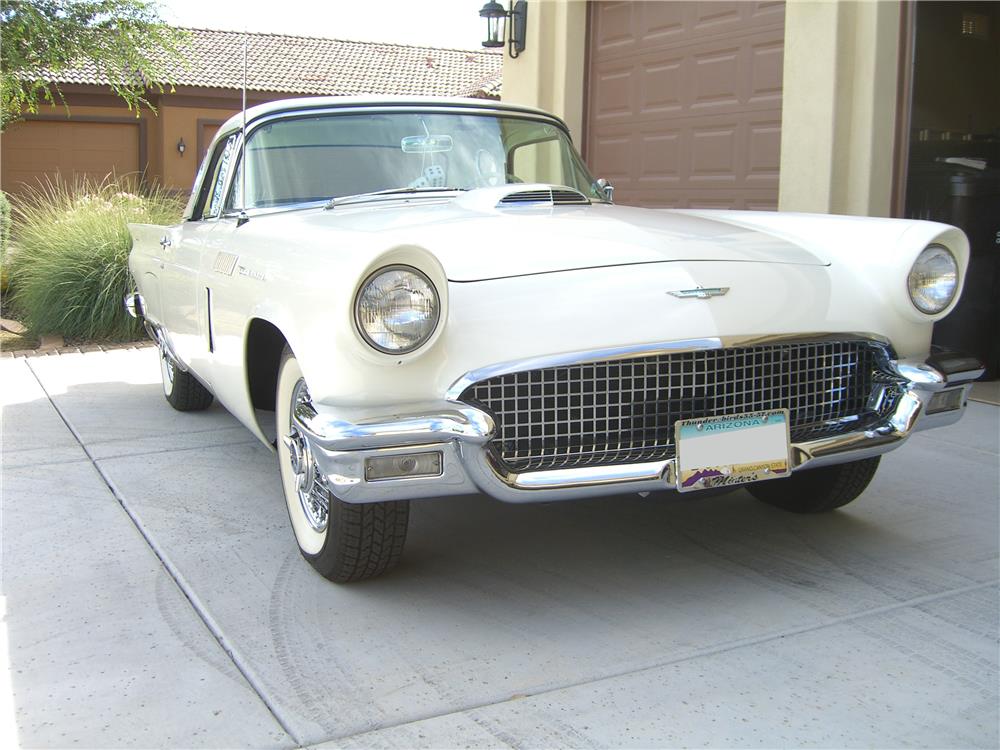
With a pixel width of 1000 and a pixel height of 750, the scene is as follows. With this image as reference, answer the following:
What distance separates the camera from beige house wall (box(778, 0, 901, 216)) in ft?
20.6

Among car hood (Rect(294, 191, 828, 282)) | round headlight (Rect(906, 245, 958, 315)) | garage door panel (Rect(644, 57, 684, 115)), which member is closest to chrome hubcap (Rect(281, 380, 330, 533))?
car hood (Rect(294, 191, 828, 282))

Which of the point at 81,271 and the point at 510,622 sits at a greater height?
the point at 81,271

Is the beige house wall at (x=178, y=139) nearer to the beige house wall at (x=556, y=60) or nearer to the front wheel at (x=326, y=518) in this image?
the beige house wall at (x=556, y=60)

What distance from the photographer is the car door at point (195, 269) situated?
13.2 ft

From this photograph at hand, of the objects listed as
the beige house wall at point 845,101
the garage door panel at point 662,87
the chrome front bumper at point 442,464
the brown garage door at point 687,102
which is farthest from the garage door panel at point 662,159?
the chrome front bumper at point 442,464

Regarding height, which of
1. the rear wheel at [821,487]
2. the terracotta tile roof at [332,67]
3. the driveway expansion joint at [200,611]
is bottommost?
the driveway expansion joint at [200,611]

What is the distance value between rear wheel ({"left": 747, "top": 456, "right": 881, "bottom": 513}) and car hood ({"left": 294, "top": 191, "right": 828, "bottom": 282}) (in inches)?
31.3

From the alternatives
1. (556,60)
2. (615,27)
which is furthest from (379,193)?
(556,60)

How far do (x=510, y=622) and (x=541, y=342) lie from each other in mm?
809

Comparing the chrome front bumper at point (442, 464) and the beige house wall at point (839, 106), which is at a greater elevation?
the beige house wall at point (839, 106)

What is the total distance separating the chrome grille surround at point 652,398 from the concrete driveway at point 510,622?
1.03 ft

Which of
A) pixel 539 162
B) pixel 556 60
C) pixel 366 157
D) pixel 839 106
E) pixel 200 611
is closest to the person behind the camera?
pixel 200 611

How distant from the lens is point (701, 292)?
2.84m

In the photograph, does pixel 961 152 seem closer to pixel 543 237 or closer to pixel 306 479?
pixel 543 237
